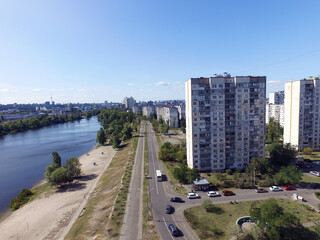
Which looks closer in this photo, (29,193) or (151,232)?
(151,232)

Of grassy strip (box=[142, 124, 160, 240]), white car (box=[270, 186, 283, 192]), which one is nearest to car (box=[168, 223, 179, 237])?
grassy strip (box=[142, 124, 160, 240])

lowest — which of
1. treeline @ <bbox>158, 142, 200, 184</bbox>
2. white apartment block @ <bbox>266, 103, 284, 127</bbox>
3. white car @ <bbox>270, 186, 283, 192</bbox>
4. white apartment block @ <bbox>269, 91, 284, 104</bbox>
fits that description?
white car @ <bbox>270, 186, 283, 192</bbox>

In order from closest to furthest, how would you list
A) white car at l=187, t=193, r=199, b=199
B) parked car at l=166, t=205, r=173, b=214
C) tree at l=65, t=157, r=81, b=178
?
parked car at l=166, t=205, r=173, b=214 → white car at l=187, t=193, r=199, b=199 → tree at l=65, t=157, r=81, b=178

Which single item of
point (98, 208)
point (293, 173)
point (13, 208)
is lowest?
point (13, 208)

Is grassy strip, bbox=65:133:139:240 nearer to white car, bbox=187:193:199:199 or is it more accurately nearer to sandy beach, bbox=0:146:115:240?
sandy beach, bbox=0:146:115:240

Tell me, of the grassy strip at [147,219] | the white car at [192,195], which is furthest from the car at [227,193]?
the grassy strip at [147,219]

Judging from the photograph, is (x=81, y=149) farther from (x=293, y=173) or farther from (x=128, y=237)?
(x=293, y=173)

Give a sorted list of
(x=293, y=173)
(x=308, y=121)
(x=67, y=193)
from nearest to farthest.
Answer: (x=293, y=173) < (x=67, y=193) < (x=308, y=121)

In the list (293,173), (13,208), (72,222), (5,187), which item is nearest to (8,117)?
(5,187)
